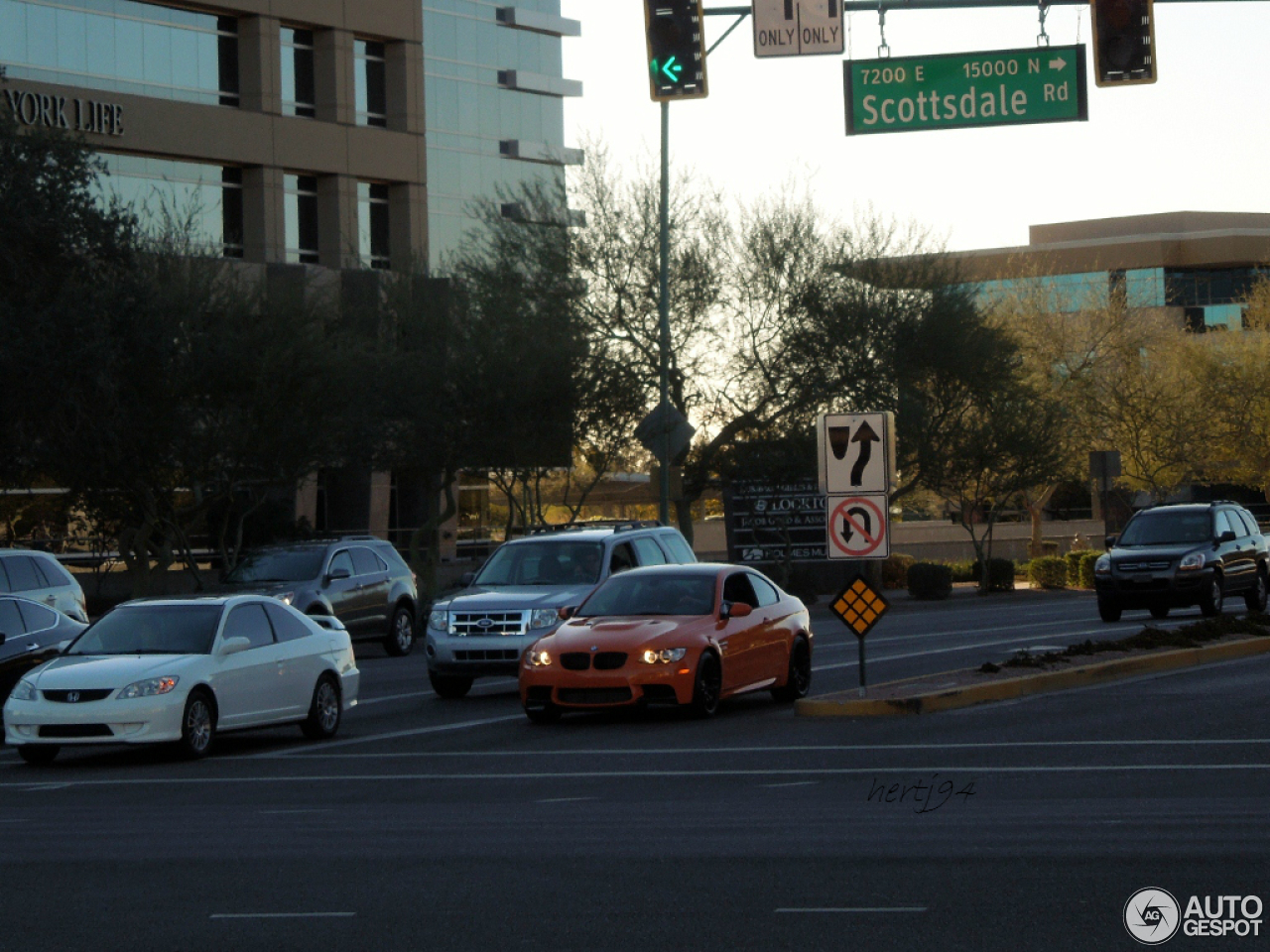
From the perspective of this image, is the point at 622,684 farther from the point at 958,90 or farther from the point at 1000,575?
the point at 1000,575

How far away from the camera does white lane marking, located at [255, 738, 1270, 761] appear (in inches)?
579

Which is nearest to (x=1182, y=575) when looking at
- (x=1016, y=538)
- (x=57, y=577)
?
(x=57, y=577)

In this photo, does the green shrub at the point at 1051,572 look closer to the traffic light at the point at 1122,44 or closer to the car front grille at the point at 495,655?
the car front grille at the point at 495,655

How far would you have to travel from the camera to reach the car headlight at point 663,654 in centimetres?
1734

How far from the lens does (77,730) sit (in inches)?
610

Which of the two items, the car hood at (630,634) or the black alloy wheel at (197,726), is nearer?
the black alloy wheel at (197,726)

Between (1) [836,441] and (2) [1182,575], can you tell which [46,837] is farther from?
(2) [1182,575]

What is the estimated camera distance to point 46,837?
37.7 feet

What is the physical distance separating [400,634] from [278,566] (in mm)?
2929

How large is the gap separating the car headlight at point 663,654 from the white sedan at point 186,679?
2.91 m

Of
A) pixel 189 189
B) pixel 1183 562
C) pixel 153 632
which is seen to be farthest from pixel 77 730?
pixel 189 189

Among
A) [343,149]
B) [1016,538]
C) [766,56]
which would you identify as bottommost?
[1016,538]

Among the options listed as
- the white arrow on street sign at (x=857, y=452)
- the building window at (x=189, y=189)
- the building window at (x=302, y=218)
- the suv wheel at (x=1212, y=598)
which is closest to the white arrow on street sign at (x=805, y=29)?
the white arrow on street sign at (x=857, y=452)

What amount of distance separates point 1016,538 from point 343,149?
2758 cm
